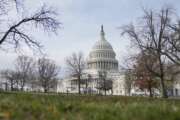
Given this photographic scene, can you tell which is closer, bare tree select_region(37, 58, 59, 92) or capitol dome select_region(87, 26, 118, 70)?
bare tree select_region(37, 58, 59, 92)

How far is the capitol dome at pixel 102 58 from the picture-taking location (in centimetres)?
15175

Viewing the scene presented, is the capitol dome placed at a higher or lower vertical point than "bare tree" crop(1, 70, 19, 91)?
higher

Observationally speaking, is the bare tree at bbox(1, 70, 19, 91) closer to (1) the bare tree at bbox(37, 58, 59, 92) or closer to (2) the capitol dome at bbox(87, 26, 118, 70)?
(1) the bare tree at bbox(37, 58, 59, 92)

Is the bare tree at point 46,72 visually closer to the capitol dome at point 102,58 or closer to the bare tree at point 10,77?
the bare tree at point 10,77

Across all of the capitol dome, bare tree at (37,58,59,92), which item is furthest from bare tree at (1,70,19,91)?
the capitol dome

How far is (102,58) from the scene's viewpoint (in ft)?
496

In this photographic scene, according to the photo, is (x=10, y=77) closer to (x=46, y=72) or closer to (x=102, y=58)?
(x=46, y=72)

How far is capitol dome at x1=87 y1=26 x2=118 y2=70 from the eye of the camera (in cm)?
15175

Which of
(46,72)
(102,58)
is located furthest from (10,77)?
(102,58)

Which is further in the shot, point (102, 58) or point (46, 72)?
point (102, 58)

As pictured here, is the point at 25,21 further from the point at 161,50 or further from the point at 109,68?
the point at 109,68

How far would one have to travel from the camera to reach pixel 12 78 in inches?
3839

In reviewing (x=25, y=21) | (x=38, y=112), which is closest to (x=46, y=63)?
(x=25, y=21)

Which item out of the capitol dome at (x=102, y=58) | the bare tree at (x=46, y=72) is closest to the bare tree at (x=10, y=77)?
the bare tree at (x=46, y=72)
